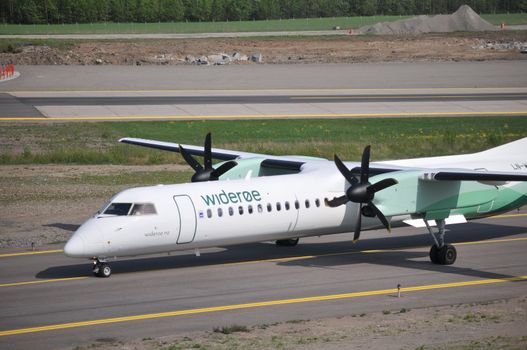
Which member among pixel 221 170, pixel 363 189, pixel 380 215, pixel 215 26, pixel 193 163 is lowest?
pixel 380 215

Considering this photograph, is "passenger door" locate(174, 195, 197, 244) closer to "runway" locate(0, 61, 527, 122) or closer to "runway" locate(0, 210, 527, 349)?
"runway" locate(0, 210, 527, 349)

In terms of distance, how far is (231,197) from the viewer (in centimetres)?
2912

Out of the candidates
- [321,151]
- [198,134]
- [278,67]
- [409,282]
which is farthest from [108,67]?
[409,282]

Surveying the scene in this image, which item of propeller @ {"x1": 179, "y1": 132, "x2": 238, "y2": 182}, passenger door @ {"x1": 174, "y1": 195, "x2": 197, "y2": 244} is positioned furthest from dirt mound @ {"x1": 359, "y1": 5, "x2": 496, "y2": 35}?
passenger door @ {"x1": 174, "y1": 195, "x2": 197, "y2": 244}

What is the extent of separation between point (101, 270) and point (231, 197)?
4.58 m

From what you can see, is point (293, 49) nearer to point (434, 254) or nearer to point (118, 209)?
point (434, 254)

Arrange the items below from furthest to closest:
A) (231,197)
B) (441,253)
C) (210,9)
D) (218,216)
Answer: (210,9) < (441,253) < (231,197) < (218,216)

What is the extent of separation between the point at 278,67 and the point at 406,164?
188 feet

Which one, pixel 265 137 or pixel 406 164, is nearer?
pixel 406 164

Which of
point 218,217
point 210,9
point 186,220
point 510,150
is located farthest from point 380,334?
point 210,9

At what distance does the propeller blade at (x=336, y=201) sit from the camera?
29922 mm

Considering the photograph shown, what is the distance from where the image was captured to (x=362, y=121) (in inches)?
2414

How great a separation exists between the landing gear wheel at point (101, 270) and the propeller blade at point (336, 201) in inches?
291

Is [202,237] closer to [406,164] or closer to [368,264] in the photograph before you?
[368,264]
